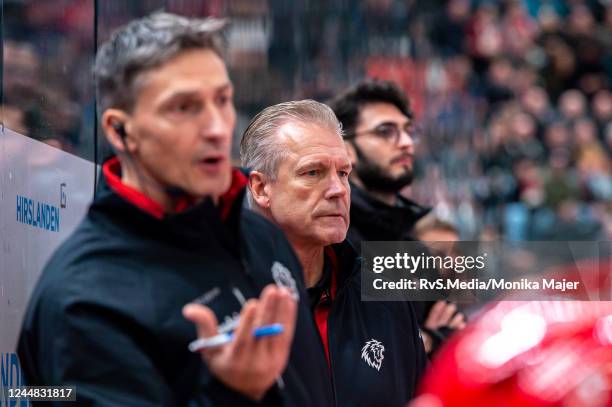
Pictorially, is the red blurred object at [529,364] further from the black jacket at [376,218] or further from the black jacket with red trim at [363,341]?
the black jacket at [376,218]

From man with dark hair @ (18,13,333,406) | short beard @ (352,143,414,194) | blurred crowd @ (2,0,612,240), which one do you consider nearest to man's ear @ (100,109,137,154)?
man with dark hair @ (18,13,333,406)

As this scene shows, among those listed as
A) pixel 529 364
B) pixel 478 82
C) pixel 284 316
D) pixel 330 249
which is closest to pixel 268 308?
pixel 284 316

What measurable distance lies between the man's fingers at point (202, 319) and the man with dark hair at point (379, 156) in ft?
8.03

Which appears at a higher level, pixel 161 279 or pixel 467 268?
pixel 161 279

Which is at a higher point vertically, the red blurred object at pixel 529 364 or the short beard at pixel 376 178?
Answer: the red blurred object at pixel 529 364

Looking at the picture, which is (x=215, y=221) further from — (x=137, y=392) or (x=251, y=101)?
(x=251, y=101)

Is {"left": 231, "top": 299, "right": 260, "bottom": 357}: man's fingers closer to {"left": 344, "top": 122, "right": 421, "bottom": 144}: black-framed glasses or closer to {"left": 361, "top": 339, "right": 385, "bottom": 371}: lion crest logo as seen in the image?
{"left": 361, "top": 339, "right": 385, "bottom": 371}: lion crest logo

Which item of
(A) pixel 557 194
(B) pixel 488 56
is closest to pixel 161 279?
(A) pixel 557 194

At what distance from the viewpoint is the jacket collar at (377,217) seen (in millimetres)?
4465

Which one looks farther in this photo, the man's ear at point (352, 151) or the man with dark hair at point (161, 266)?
the man's ear at point (352, 151)

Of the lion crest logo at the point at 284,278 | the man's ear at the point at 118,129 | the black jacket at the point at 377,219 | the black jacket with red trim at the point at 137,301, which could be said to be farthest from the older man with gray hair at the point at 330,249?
the man's ear at the point at 118,129

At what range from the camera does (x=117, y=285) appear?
7.00 feet

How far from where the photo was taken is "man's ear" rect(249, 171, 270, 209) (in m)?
3.38

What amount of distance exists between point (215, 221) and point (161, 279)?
17 cm
